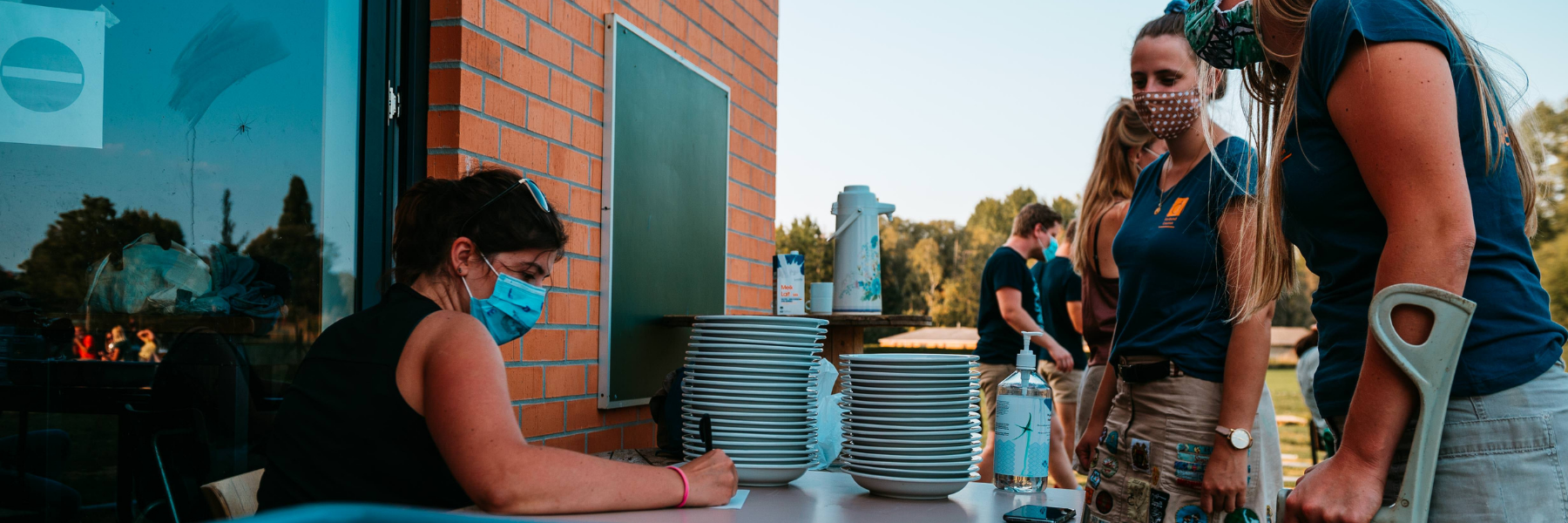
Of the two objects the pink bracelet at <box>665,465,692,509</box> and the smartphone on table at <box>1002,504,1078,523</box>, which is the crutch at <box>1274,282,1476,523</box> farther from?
the pink bracelet at <box>665,465,692,509</box>

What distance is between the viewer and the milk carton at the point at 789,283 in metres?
3.41

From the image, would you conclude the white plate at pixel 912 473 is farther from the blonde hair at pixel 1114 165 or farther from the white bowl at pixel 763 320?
the blonde hair at pixel 1114 165

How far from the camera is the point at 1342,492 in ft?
3.55

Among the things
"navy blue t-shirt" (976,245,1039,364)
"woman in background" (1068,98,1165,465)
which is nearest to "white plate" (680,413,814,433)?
"woman in background" (1068,98,1165,465)

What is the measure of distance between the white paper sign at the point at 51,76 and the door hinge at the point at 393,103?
0.62 meters

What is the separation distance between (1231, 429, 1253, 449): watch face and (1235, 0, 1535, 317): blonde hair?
24cm

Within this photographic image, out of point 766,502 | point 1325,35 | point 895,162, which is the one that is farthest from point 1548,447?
point 895,162

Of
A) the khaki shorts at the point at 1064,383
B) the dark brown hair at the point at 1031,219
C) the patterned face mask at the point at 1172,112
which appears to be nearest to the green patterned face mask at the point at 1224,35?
the patterned face mask at the point at 1172,112

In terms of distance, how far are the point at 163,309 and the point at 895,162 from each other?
123 ft

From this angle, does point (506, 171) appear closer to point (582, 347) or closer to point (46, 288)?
point (46, 288)

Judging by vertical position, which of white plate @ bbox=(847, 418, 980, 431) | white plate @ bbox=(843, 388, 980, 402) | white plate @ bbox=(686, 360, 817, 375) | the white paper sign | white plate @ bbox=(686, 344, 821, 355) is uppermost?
the white paper sign

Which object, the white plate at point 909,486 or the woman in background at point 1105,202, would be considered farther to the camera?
the woman in background at point 1105,202

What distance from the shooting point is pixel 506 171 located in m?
1.87

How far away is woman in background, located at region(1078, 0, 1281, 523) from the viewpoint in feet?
5.95
